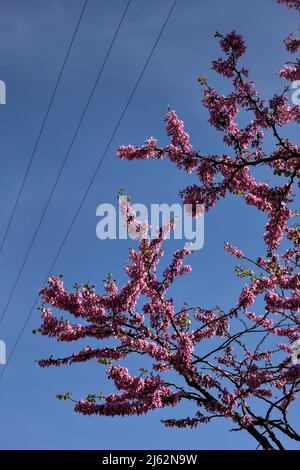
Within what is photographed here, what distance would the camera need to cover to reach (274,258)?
10.5m

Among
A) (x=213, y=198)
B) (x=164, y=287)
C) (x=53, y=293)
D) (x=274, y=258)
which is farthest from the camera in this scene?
(x=164, y=287)

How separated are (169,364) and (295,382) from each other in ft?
10.0

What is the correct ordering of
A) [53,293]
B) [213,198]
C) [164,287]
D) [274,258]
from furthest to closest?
1. [164,287]
2. [53,293]
3. [274,258]
4. [213,198]

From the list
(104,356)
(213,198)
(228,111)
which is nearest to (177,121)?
(228,111)

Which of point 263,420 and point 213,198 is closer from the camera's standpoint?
point 213,198

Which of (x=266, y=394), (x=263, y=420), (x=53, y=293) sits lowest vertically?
(x=263, y=420)

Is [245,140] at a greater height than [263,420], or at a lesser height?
greater

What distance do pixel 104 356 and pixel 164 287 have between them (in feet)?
6.73

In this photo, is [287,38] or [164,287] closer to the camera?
[287,38]

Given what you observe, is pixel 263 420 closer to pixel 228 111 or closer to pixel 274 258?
pixel 274 258

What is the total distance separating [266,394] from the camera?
12188 mm

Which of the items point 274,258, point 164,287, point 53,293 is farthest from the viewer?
point 164,287

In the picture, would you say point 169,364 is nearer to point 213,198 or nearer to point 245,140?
point 213,198

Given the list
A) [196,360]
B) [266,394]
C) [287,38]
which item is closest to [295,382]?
[266,394]
